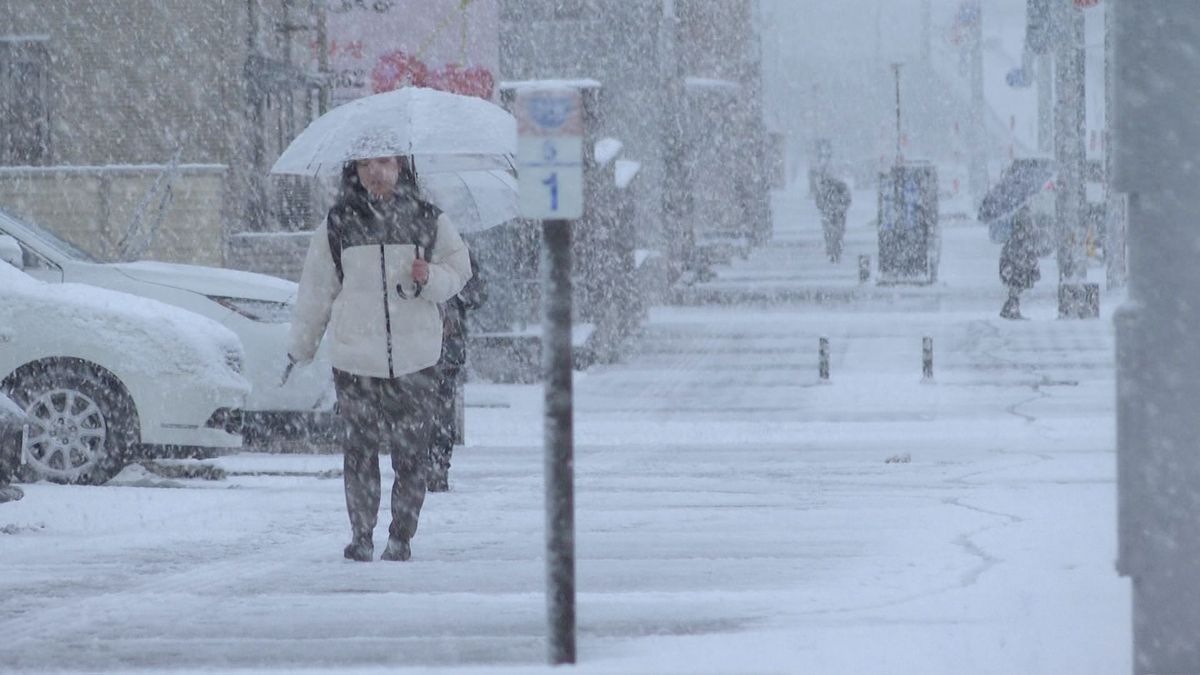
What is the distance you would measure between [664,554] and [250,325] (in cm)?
519

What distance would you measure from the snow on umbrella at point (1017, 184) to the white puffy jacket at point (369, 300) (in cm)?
3068

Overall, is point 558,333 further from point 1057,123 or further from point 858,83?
point 858,83

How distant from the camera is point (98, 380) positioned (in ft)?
38.0

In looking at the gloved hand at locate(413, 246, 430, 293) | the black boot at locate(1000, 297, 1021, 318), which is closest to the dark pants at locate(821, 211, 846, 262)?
the black boot at locate(1000, 297, 1021, 318)

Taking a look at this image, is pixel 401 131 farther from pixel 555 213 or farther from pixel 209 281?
pixel 555 213

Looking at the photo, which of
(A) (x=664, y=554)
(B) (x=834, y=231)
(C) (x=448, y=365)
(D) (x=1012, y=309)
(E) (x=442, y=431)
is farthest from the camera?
(B) (x=834, y=231)

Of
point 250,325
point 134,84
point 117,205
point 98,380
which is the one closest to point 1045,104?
point 134,84

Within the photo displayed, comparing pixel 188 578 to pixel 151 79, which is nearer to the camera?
pixel 188 578

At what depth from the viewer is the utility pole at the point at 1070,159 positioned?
87.8 ft

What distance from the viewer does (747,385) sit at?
759 inches

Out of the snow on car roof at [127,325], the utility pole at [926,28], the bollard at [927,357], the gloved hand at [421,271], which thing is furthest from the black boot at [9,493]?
the utility pole at [926,28]

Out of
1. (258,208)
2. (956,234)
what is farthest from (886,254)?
(956,234)

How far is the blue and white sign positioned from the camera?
18.0ft

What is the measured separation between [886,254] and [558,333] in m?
29.5
